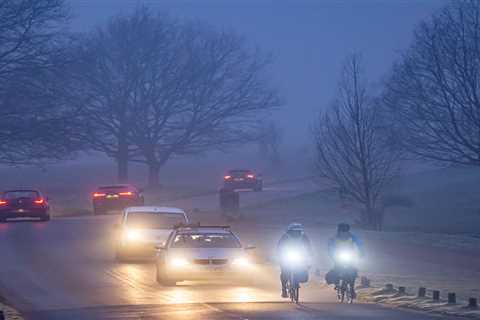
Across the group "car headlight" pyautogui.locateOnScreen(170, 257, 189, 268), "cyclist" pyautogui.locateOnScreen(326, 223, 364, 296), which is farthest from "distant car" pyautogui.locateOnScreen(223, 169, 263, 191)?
"cyclist" pyautogui.locateOnScreen(326, 223, 364, 296)

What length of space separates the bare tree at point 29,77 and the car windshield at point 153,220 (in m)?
17.1

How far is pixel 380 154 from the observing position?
4150cm

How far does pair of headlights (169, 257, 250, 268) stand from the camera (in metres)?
21.6

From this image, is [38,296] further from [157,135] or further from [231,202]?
[157,135]

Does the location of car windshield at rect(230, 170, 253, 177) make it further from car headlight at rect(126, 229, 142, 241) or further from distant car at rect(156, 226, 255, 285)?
distant car at rect(156, 226, 255, 285)

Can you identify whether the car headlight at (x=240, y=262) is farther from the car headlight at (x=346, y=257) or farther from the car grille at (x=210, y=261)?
the car headlight at (x=346, y=257)

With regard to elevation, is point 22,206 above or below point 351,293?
above

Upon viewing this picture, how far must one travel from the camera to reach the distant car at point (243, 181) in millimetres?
65812

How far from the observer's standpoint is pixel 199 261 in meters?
21.6

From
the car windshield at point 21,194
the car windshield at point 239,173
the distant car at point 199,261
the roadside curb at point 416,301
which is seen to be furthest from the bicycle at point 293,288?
the car windshield at point 239,173

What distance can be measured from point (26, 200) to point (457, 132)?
18796mm

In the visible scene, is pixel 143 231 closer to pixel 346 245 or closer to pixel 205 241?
pixel 205 241

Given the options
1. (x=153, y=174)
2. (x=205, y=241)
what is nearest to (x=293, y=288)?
(x=205, y=241)

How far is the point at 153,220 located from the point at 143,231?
3.00ft
